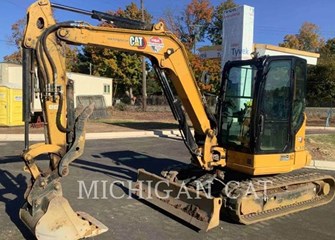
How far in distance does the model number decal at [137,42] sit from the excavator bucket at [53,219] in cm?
239

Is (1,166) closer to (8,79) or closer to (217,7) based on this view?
(8,79)

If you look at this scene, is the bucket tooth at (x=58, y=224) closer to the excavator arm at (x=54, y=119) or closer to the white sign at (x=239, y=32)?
the excavator arm at (x=54, y=119)

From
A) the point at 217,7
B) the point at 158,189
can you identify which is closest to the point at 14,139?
the point at 158,189

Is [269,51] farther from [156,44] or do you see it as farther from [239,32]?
[156,44]

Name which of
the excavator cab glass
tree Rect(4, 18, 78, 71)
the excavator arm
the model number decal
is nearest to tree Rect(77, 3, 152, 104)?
tree Rect(4, 18, 78, 71)

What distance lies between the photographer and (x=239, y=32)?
43.7 feet

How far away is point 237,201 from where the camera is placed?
5.76 meters

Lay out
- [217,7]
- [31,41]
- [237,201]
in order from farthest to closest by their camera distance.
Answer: [217,7]
[237,201]
[31,41]

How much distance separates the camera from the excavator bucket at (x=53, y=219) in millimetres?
4734

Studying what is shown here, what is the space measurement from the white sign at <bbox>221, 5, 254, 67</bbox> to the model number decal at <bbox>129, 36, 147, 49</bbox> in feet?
26.1

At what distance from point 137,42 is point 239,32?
8.35 metres

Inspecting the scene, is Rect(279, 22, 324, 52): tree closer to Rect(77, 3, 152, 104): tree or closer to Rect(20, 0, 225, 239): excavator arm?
Rect(77, 3, 152, 104): tree

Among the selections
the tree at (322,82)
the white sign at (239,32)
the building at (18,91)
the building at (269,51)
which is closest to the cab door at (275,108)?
the building at (18,91)

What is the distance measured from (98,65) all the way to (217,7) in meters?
18.9
